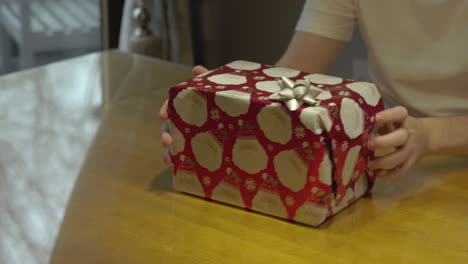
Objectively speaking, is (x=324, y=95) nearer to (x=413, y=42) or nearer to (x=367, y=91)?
(x=367, y=91)

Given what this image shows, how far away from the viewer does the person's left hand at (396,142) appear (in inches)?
40.3

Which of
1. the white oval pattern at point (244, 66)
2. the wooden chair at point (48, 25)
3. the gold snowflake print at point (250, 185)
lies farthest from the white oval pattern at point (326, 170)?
the wooden chair at point (48, 25)

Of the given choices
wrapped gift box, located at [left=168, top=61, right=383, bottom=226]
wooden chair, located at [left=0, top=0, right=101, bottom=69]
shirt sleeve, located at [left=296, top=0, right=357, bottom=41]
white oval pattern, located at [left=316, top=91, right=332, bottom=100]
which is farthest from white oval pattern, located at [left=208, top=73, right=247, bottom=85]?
wooden chair, located at [left=0, top=0, right=101, bottom=69]

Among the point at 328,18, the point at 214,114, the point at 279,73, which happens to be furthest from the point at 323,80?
the point at 328,18

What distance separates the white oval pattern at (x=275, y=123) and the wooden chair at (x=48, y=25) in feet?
6.54

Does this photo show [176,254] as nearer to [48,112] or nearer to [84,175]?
[84,175]

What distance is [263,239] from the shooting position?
3.13ft

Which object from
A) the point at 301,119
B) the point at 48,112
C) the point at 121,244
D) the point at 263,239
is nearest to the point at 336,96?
the point at 301,119

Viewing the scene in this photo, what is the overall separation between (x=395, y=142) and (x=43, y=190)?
1.77ft

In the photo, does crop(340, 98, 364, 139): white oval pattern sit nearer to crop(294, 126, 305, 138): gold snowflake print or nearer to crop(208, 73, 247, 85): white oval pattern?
crop(294, 126, 305, 138): gold snowflake print

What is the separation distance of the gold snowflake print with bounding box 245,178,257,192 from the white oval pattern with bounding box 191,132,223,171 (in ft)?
0.16

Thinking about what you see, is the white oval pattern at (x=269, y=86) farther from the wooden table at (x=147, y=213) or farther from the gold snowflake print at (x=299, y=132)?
the wooden table at (x=147, y=213)

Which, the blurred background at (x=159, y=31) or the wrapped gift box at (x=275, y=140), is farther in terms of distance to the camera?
the blurred background at (x=159, y=31)

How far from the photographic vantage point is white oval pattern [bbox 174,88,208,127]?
1.00 m
